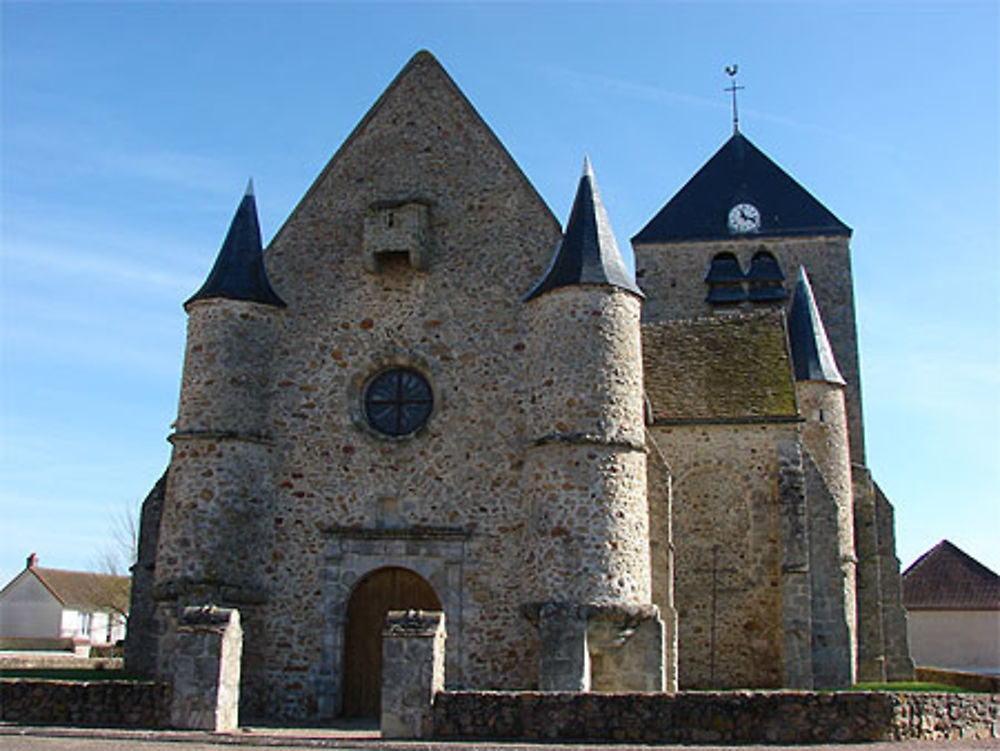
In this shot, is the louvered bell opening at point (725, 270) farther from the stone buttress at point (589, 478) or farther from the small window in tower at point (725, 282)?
the stone buttress at point (589, 478)

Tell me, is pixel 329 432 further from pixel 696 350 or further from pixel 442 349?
pixel 696 350

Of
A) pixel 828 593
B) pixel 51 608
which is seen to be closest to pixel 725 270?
pixel 828 593

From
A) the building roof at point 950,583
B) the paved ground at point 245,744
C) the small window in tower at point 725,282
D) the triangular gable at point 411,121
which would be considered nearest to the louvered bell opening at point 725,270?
the small window in tower at point 725,282

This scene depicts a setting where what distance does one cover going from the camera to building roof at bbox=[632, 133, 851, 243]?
31.9 m

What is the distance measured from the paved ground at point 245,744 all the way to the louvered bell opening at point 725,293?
20.5m

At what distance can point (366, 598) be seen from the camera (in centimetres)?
1567

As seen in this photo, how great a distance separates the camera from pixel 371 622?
15625mm

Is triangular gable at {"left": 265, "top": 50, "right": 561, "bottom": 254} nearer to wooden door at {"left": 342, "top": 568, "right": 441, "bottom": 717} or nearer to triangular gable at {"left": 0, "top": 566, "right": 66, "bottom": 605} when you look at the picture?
wooden door at {"left": 342, "top": 568, "right": 441, "bottom": 717}

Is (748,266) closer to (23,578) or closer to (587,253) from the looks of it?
(587,253)

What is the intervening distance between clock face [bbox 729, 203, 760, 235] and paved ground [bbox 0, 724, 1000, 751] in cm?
2258

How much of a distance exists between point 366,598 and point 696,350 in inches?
294

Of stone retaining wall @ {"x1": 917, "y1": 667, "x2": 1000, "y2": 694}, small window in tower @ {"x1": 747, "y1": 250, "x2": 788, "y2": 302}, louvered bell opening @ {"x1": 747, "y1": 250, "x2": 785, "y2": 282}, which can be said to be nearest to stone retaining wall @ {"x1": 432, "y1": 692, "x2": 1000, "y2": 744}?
stone retaining wall @ {"x1": 917, "y1": 667, "x2": 1000, "y2": 694}

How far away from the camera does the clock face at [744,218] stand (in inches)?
1260

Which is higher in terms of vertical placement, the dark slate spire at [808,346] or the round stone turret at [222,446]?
the dark slate spire at [808,346]
